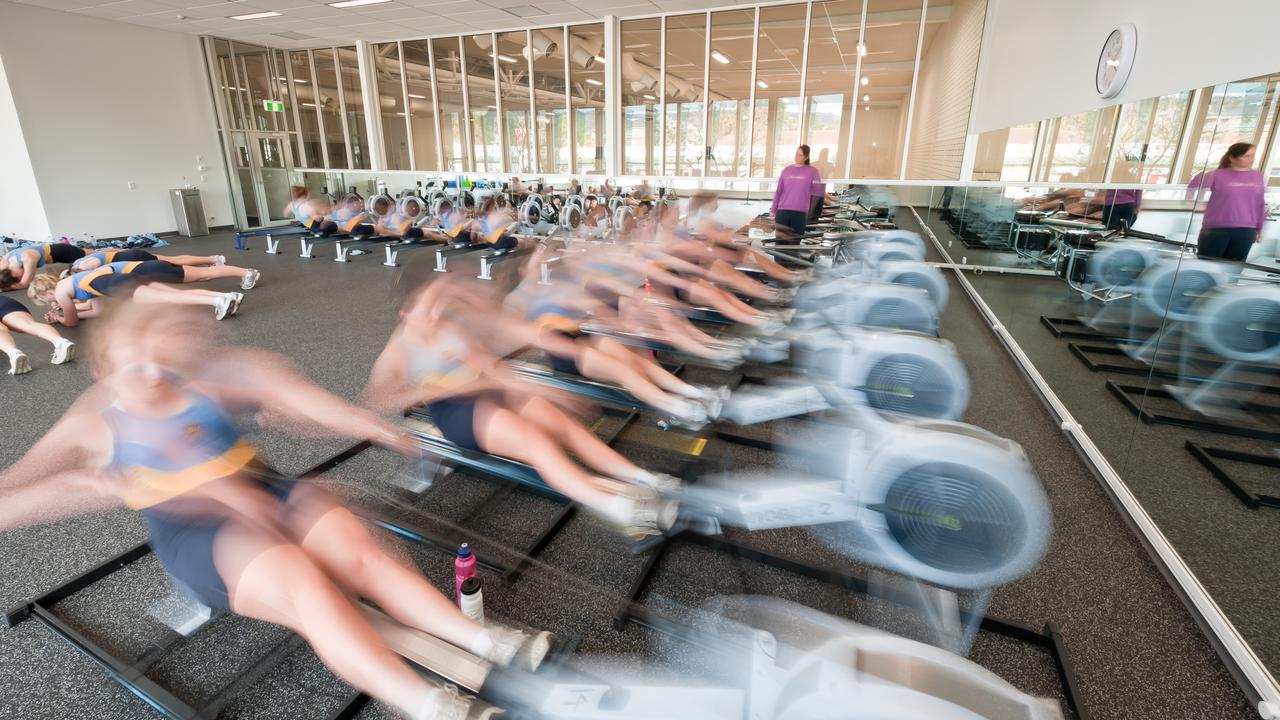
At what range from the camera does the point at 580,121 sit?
984 cm

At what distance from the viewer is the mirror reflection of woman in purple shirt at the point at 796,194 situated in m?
6.47

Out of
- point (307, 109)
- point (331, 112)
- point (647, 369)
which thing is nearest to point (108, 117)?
point (307, 109)

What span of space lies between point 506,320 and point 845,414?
1628 mm

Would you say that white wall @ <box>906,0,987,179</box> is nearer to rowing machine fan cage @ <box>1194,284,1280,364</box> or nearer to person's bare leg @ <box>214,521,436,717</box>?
rowing machine fan cage @ <box>1194,284,1280,364</box>

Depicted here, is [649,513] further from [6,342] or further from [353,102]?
[353,102]

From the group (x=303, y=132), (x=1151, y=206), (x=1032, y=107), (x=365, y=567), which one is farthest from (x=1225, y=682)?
(x=303, y=132)

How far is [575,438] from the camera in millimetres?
2188

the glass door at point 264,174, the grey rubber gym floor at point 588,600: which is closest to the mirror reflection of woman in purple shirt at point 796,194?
the grey rubber gym floor at point 588,600

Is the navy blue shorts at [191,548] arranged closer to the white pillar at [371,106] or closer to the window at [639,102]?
the window at [639,102]

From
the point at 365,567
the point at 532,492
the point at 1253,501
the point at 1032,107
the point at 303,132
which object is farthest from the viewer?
the point at 303,132

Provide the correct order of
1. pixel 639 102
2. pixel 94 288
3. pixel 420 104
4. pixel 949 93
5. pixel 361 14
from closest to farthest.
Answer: pixel 94 288 → pixel 949 93 → pixel 361 14 → pixel 639 102 → pixel 420 104

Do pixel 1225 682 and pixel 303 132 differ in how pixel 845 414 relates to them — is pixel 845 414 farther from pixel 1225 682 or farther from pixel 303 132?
pixel 303 132

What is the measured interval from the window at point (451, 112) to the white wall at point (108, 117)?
13.2 feet

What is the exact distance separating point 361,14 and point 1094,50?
8683mm
